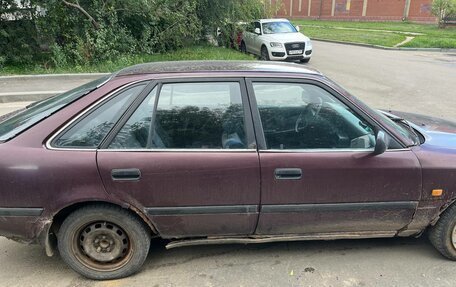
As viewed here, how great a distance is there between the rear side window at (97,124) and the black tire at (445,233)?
2.50m

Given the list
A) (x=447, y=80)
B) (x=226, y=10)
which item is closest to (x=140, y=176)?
(x=447, y=80)

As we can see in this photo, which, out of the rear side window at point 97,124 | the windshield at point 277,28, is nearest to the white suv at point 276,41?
the windshield at point 277,28

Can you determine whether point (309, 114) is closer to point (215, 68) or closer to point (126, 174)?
point (215, 68)

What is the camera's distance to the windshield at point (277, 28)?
15.1 m

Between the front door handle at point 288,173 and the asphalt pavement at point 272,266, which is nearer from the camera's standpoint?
the front door handle at point 288,173

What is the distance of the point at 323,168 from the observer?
9.12 feet

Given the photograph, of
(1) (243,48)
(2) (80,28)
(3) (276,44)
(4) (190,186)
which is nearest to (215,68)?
(4) (190,186)

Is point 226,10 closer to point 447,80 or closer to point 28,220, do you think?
point 447,80

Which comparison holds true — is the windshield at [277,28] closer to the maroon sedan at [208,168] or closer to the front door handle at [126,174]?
the maroon sedan at [208,168]

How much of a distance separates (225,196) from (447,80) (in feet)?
35.4

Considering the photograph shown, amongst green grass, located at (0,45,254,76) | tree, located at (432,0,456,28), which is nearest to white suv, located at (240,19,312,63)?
green grass, located at (0,45,254,76)

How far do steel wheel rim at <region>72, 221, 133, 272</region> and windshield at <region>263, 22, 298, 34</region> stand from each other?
1331 cm

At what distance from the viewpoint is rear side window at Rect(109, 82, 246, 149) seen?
9.05ft

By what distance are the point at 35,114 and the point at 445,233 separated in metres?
3.30
